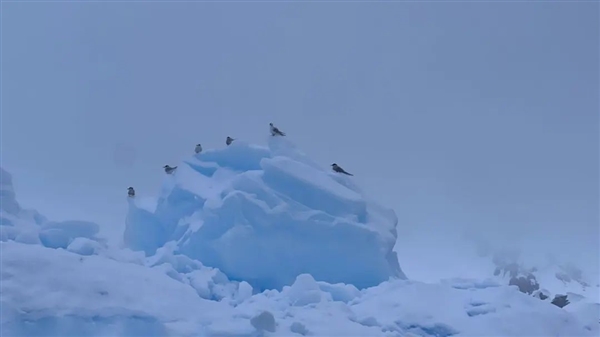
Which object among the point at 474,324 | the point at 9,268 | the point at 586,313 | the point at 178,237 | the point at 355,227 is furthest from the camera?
the point at 178,237

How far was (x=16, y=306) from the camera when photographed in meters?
6.52

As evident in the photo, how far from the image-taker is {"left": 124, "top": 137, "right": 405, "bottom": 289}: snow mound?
12578 mm

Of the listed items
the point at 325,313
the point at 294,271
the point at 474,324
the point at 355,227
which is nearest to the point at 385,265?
the point at 355,227

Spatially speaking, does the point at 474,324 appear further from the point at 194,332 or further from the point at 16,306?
the point at 16,306

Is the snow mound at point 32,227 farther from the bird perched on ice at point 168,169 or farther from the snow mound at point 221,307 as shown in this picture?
the bird perched on ice at point 168,169

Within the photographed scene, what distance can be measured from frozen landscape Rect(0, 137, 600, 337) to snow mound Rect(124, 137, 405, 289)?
0.03m

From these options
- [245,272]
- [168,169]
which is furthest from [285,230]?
[168,169]

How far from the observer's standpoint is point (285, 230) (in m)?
12.7

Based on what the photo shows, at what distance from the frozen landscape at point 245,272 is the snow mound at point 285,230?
0.03m

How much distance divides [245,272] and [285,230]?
1225 mm

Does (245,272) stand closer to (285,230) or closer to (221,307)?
(285,230)

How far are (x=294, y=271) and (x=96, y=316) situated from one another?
21.3 ft

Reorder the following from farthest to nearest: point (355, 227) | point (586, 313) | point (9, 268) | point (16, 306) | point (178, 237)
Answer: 1. point (178, 237)
2. point (355, 227)
3. point (586, 313)
4. point (9, 268)
5. point (16, 306)

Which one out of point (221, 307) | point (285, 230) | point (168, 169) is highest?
point (168, 169)
